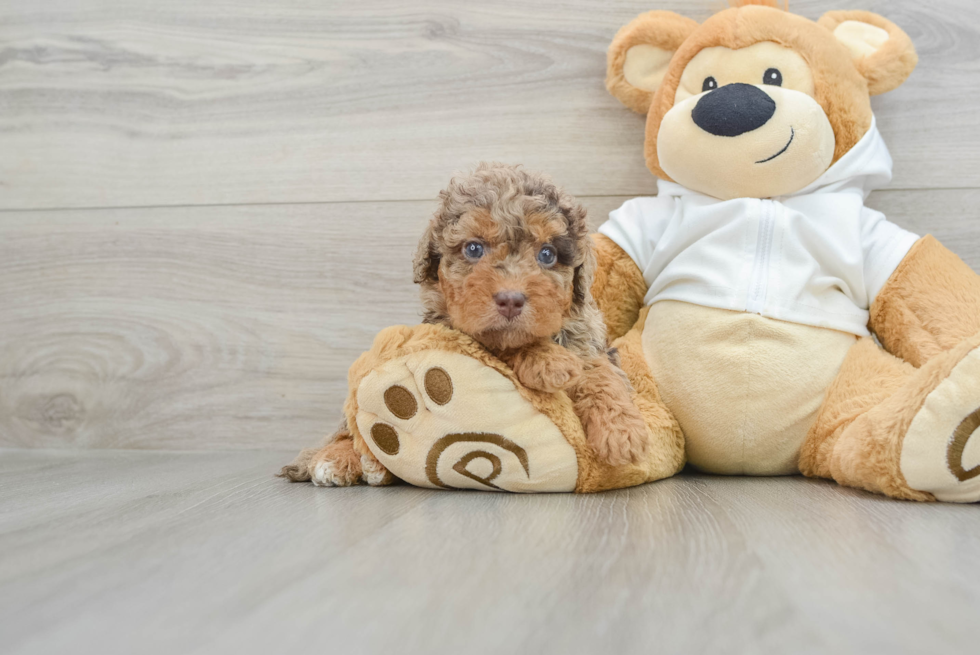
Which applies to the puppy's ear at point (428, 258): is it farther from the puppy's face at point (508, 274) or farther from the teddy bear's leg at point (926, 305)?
the teddy bear's leg at point (926, 305)

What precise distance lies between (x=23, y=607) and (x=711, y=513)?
0.56m

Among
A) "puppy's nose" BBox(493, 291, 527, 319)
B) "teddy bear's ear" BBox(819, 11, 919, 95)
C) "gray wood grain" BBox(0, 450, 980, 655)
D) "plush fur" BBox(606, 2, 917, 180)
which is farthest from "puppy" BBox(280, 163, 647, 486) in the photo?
"teddy bear's ear" BBox(819, 11, 919, 95)

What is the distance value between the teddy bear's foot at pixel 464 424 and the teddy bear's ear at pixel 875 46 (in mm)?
688

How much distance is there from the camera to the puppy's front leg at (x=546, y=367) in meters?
0.73

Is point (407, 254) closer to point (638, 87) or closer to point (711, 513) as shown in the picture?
point (638, 87)

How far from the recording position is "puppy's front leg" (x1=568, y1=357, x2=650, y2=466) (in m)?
0.72

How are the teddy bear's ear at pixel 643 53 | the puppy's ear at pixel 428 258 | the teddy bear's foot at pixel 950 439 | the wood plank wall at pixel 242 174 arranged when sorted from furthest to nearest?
the wood plank wall at pixel 242 174, the teddy bear's ear at pixel 643 53, the puppy's ear at pixel 428 258, the teddy bear's foot at pixel 950 439

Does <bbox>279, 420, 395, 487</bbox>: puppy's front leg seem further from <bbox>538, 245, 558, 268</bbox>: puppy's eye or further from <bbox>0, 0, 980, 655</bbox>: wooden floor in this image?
<bbox>538, 245, 558, 268</bbox>: puppy's eye

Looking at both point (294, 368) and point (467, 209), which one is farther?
point (294, 368)

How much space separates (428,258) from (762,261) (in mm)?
433

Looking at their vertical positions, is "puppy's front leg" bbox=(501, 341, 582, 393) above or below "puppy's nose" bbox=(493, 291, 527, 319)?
below

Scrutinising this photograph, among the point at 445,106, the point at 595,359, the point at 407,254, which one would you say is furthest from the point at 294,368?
the point at 595,359

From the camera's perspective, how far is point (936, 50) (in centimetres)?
108

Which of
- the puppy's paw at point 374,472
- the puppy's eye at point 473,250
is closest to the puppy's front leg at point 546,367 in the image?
the puppy's eye at point 473,250
